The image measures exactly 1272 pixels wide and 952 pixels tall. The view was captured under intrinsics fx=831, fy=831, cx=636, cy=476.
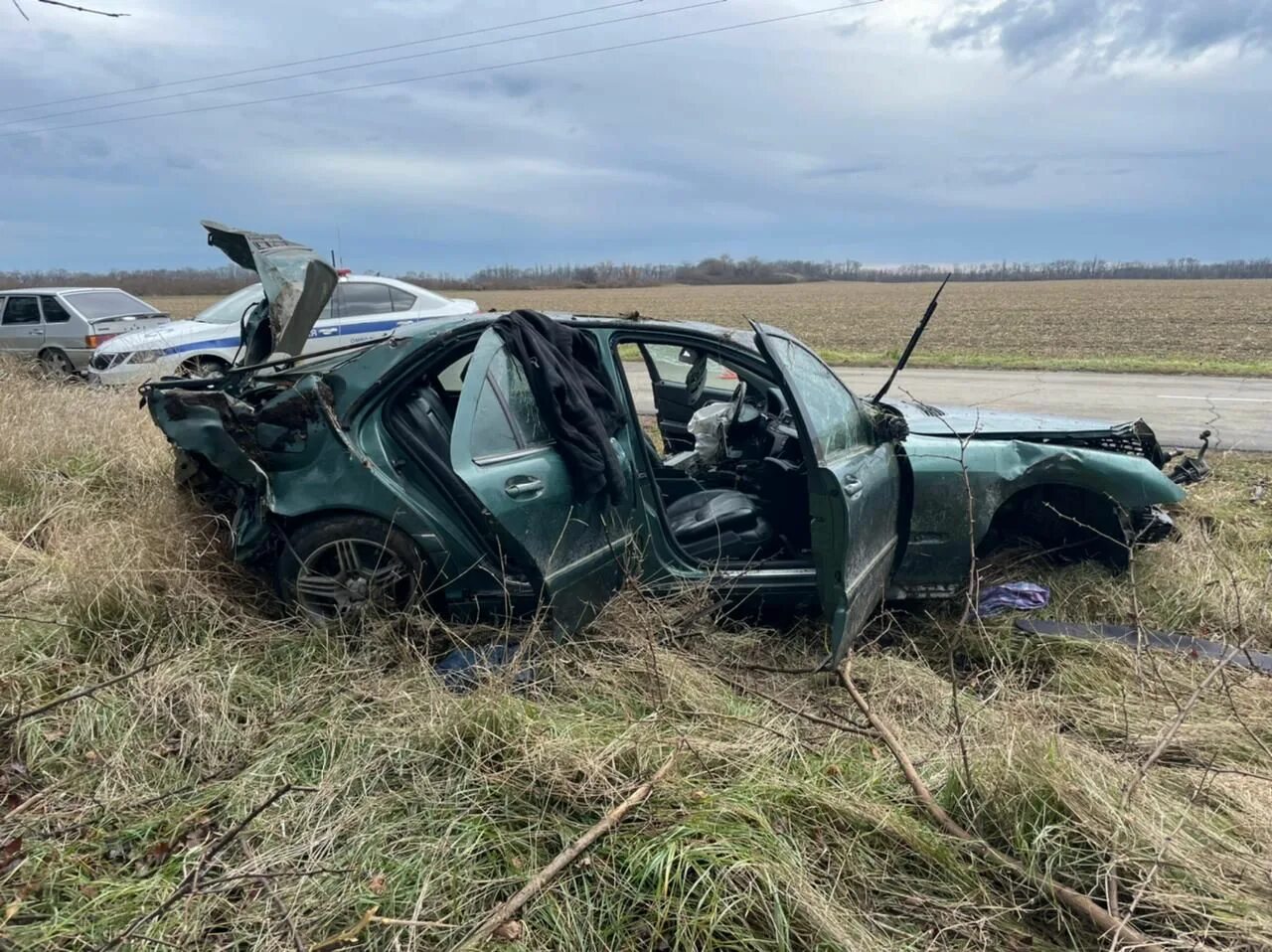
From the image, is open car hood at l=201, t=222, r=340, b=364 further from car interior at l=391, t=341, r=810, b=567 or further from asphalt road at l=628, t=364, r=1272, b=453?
asphalt road at l=628, t=364, r=1272, b=453

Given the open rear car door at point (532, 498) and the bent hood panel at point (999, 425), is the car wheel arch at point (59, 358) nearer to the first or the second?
the open rear car door at point (532, 498)

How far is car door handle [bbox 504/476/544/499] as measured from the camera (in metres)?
3.28

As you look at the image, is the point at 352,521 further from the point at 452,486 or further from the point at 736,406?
the point at 736,406

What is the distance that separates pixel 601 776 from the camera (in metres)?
2.70

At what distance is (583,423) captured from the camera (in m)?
3.48

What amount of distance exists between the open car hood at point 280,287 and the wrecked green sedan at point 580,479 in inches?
12.1

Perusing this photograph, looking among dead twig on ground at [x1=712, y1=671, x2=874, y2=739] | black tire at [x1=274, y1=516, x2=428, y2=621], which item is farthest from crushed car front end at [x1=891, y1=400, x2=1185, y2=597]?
black tire at [x1=274, y1=516, x2=428, y2=621]

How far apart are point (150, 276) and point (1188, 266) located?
116 meters

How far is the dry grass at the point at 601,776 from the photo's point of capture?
7.38ft

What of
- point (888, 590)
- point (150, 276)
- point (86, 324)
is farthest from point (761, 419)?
point (150, 276)

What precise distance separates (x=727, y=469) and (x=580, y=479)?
1172 mm

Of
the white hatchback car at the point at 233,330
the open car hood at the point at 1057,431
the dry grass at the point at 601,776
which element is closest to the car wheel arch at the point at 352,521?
the dry grass at the point at 601,776

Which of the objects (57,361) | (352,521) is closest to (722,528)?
(352,521)

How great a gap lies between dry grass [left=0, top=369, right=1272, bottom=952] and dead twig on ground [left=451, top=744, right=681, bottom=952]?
0.04 metres
